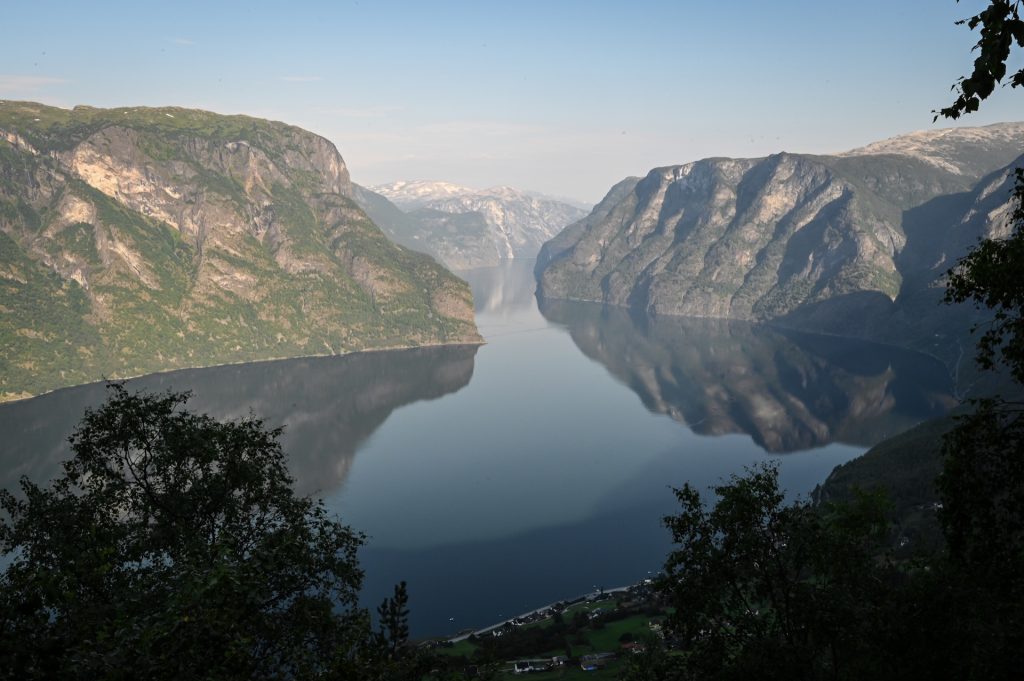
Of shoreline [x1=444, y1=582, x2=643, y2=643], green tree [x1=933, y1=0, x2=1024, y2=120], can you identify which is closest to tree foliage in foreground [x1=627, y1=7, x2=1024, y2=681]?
green tree [x1=933, y1=0, x2=1024, y2=120]

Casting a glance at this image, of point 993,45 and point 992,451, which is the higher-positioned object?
point 993,45

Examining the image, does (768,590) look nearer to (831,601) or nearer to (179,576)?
(831,601)

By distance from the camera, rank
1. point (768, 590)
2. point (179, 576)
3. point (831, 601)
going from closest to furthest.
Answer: point (179, 576) → point (831, 601) → point (768, 590)

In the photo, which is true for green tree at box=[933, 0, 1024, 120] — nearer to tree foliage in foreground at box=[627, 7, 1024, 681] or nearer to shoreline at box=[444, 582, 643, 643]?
tree foliage in foreground at box=[627, 7, 1024, 681]

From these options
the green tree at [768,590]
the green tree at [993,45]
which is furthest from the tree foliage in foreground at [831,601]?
the green tree at [993,45]

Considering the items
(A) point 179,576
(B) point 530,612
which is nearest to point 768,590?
(A) point 179,576

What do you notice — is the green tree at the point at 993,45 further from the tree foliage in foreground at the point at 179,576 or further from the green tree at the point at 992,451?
the tree foliage in foreground at the point at 179,576

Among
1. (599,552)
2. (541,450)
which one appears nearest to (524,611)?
(599,552)

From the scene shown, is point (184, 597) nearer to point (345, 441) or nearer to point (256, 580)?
point (256, 580)

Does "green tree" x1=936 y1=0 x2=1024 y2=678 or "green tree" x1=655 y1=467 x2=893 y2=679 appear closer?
"green tree" x1=936 y1=0 x2=1024 y2=678
